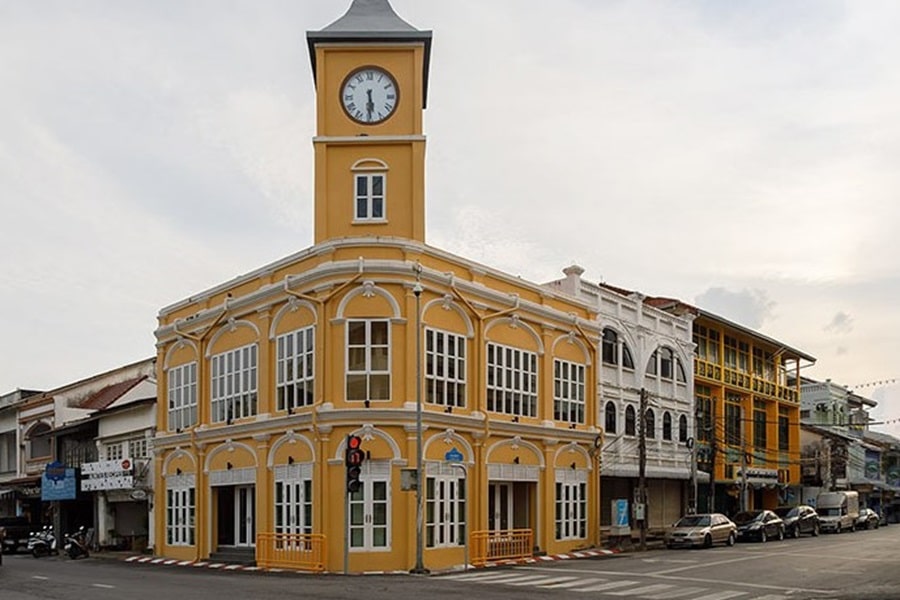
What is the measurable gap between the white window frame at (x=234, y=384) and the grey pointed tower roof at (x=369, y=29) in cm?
997

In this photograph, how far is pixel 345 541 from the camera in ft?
102

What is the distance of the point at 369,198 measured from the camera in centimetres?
3488

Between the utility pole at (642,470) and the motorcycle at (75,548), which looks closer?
the utility pole at (642,470)

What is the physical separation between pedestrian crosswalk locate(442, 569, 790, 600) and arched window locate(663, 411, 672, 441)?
20.8 metres

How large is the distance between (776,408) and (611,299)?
23880 millimetres

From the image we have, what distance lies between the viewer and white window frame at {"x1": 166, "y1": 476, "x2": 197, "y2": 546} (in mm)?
39781

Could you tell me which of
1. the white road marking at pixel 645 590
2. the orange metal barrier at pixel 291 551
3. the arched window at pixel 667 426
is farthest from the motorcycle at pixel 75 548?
the white road marking at pixel 645 590

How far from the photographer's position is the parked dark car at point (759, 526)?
46537 millimetres

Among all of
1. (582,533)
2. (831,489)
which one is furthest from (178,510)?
(831,489)

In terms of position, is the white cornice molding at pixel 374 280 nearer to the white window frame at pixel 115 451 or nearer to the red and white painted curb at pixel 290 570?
the white window frame at pixel 115 451

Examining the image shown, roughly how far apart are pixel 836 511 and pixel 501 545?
30.5m

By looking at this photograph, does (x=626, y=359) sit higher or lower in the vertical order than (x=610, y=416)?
higher

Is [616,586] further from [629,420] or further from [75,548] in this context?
[75,548]

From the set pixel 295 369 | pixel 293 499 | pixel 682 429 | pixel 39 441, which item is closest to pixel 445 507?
pixel 293 499
